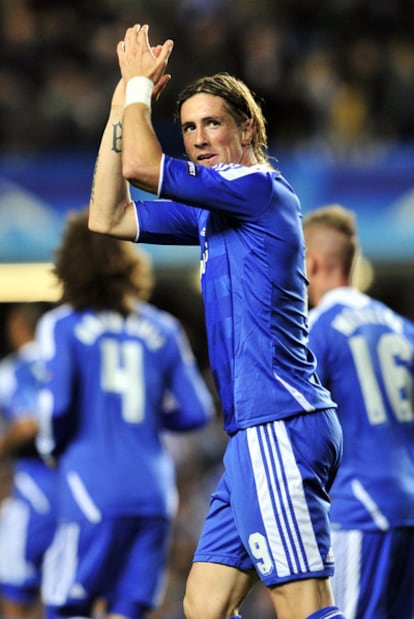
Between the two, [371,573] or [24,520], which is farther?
[24,520]

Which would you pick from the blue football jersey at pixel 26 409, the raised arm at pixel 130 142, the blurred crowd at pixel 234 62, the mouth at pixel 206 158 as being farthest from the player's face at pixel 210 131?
the blurred crowd at pixel 234 62

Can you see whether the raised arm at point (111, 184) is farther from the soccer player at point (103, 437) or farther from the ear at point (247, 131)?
the soccer player at point (103, 437)

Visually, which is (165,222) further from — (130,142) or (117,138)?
(130,142)

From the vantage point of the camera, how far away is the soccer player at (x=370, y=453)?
5.03 meters

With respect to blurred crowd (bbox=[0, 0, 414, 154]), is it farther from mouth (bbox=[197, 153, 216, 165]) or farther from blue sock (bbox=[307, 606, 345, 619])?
blue sock (bbox=[307, 606, 345, 619])

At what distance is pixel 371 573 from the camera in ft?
16.5

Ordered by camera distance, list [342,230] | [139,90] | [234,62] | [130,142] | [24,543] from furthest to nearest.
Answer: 1. [234,62]
2. [24,543]
3. [342,230]
4. [139,90]
5. [130,142]

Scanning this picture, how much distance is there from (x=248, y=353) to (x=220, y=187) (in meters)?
0.54

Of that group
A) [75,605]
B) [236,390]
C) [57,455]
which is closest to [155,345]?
[57,455]

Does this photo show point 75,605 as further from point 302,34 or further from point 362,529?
point 302,34

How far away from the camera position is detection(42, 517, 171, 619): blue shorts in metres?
5.98

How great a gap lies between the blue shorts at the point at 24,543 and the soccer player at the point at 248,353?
12.2ft

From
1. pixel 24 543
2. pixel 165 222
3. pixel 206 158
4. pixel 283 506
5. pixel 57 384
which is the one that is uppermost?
pixel 206 158

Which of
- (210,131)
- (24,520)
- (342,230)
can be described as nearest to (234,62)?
(24,520)
